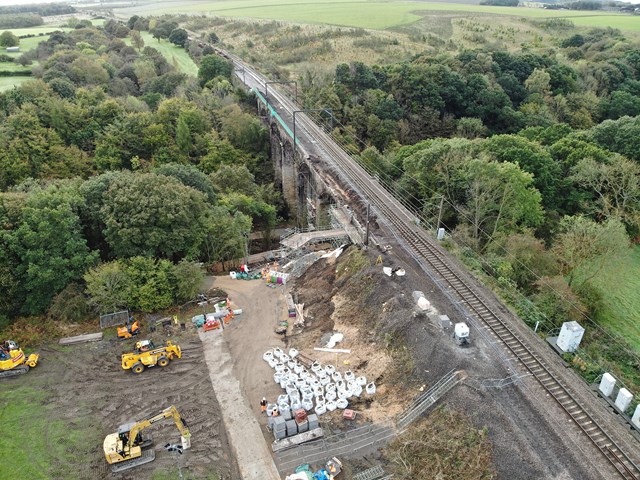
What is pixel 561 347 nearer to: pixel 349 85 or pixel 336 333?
pixel 336 333

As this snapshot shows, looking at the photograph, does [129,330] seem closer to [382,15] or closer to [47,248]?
[47,248]

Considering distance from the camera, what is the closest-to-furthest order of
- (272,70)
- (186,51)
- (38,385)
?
A: (38,385) → (272,70) → (186,51)

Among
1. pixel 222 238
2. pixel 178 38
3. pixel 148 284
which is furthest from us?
pixel 178 38

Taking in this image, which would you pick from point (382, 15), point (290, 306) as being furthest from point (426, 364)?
point (382, 15)

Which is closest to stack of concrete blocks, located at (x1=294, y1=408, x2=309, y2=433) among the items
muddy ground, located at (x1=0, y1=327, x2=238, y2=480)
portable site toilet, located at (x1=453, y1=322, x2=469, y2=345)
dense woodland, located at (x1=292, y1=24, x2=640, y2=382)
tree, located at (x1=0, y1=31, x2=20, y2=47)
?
muddy ground, located at (x1=0, y1=327, x2=238, y2=480)

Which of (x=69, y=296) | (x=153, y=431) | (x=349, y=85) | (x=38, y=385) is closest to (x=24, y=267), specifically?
(x=69, y=296)

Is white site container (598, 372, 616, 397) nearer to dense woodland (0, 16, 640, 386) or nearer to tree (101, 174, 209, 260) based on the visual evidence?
dense woodland (0, 16, 640, 386)
